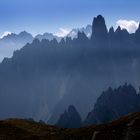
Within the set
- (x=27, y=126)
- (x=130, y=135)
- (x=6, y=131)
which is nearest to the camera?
(x=130, y=135)

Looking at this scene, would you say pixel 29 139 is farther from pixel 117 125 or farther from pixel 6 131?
pixel 117 125

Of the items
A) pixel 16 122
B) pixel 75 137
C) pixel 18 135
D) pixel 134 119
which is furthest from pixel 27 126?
pixel 134 119

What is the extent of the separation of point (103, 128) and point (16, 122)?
729 inches

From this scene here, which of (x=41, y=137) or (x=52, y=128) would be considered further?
(x=52, y=128)

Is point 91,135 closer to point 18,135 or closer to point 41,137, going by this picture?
point 41,137

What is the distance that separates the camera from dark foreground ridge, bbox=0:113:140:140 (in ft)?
133

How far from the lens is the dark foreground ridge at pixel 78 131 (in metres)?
40.7

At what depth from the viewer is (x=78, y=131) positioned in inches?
1852

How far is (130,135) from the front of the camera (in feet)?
129

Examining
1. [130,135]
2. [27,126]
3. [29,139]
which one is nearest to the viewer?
[130,135]

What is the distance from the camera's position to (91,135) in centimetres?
4303

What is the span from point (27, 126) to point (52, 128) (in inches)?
145

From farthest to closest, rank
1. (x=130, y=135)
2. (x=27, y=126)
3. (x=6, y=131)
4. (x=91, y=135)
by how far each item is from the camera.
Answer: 1. (x=27, y=126)
2. (x=6, y=131)
3. (x=91, y=135)
4. (x=130, y=135)

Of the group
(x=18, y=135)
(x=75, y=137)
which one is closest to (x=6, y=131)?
(x=18, y=135)
